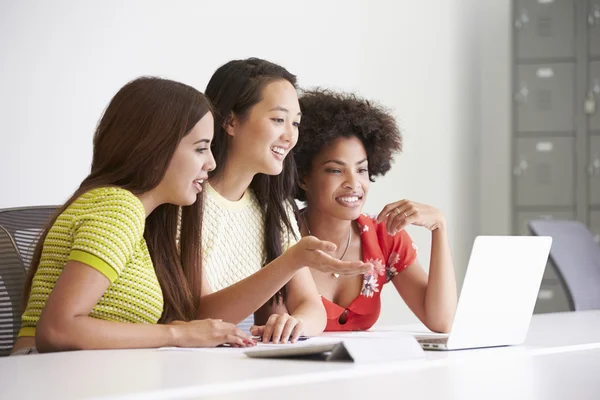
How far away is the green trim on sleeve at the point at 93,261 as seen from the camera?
142 centimetres

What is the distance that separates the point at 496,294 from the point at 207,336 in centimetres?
46

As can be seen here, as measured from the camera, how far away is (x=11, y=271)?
1.77m

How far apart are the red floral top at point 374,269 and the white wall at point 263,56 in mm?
1408

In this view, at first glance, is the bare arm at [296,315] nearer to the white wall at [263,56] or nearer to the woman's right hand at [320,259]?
the woman's right hand at [320,259]

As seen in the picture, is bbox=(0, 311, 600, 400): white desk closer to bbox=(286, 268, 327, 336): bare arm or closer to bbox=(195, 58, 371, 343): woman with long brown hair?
bbox=(286, 268, 327, 336): bare arm

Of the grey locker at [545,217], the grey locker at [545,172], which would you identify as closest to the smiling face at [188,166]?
the grey locker at [545,217]

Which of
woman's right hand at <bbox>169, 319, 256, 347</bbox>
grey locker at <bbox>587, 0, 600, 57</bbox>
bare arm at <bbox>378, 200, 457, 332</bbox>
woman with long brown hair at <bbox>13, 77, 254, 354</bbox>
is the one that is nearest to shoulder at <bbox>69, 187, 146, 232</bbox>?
woman with long brown hair at <bbox>13, 77, 254, 354</bbox>

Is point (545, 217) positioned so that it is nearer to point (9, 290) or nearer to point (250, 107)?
point (250, 107)

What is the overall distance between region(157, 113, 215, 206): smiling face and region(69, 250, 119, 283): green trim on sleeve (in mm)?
249

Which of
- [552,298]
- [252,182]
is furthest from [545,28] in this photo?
[252,182]

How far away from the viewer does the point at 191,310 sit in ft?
5.69

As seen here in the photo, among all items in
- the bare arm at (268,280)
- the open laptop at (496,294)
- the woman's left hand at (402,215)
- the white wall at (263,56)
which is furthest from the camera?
the white wall at (263,56)

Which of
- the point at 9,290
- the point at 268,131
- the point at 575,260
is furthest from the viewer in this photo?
the point at 575,260

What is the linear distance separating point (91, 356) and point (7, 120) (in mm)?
2028
